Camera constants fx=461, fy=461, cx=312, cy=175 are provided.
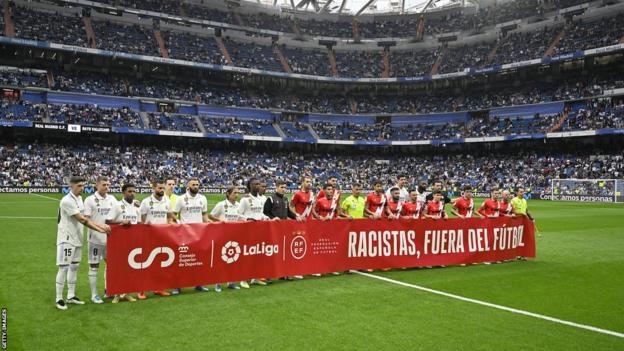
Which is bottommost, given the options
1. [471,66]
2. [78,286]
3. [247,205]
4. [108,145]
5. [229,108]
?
[78,286]

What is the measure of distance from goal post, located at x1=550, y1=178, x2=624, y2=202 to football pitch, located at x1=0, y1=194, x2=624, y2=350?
37637mm

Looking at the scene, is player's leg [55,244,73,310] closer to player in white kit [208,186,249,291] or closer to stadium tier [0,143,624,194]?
player in white kit [208,186,249,291]

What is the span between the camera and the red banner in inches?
339

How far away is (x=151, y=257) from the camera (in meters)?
8.72

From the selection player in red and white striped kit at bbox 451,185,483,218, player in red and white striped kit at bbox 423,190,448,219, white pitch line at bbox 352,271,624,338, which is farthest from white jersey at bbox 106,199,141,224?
player in red and white striped kit at bbox 451,185,483,218

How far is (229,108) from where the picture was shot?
6362 centimetres

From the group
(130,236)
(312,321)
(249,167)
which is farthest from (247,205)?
(249,167)

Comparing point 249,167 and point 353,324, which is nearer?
point 353,324

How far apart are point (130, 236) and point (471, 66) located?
208 feet

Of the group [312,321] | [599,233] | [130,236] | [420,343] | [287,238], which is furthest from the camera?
[599,233]

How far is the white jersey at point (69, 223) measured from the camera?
7.86 metres

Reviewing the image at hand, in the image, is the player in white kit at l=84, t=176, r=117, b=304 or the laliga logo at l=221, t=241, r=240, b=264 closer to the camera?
the player in white kit at l=84, t=176, r=117, b=304

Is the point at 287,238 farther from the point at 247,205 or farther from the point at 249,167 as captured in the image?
the point at 249,167

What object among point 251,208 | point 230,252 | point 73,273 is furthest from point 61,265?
point 251,208
